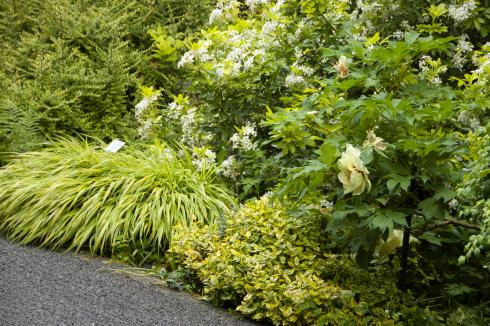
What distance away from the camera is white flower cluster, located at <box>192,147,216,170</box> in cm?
501

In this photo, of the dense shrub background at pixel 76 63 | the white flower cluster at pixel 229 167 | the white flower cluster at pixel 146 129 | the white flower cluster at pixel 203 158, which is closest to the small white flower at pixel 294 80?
the white flower cluster at pixel 229 167

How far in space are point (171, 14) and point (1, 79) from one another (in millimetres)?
2209

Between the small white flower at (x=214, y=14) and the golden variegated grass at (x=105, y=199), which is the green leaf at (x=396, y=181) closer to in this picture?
the golden variegated grass at (x=105, y=199)

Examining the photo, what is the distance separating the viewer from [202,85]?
520cm

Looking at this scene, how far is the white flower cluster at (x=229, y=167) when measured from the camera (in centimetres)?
493

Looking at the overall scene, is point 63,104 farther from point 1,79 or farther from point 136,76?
point 136,76

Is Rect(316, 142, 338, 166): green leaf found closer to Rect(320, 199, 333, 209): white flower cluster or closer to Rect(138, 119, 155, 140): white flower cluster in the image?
Rect(320, 199, 333, 209): white flower cluster

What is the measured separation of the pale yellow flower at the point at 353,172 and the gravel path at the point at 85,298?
1000 mm

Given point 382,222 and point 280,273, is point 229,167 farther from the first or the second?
point 382,222

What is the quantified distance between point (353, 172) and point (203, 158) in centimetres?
215

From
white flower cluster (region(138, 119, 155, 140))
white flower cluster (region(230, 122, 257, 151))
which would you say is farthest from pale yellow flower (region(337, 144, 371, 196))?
white flower cluster (region(138, 119, 155, 140))

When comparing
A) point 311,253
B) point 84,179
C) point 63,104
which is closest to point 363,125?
point 311,253

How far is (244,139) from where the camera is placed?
15.9 ft

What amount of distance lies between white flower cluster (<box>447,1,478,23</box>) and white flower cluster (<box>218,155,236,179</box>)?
6.30ft
